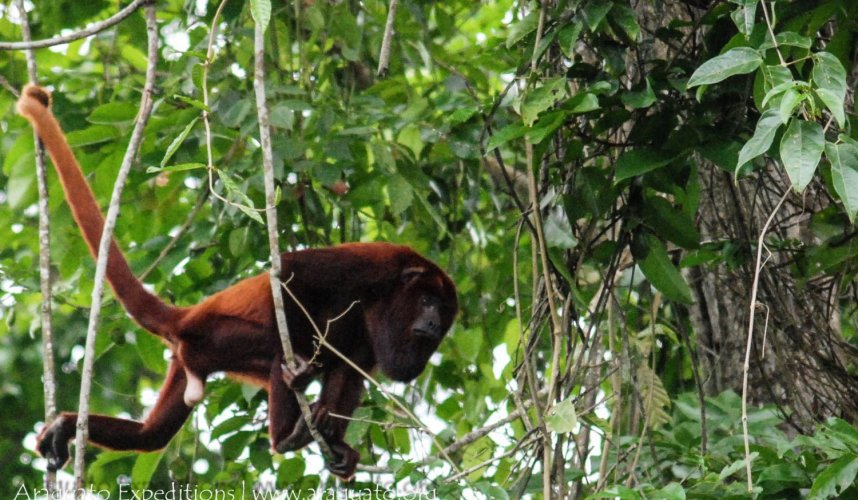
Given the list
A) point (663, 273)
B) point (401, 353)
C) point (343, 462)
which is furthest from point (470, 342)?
point (663, 273)

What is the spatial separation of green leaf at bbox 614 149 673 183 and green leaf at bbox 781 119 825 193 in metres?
0.58

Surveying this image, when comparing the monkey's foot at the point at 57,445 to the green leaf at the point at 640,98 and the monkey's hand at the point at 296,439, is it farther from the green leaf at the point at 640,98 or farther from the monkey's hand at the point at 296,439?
the green leaf at the point at 640,98

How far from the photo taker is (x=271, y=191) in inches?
84.4

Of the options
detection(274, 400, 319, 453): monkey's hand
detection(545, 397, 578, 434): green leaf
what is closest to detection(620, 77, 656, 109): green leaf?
detection(545, 397, 578, 434): green leaf

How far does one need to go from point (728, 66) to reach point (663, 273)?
2.51ft

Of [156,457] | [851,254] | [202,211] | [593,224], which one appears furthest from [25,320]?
[851,254]

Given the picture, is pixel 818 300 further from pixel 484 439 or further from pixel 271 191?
pixel 271 191

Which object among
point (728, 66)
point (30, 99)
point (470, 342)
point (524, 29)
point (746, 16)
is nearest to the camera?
point (728, 66)

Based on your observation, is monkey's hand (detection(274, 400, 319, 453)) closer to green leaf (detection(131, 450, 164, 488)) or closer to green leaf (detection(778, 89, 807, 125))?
green leaf (detection(131, 450, 164, 488))

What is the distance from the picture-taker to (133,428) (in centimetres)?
337

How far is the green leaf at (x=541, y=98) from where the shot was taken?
2.42 meters

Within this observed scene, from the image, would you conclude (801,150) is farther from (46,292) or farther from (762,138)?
(46,292)

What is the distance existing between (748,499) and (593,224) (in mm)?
799

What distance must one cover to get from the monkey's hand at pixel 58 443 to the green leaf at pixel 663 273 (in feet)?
6.07
